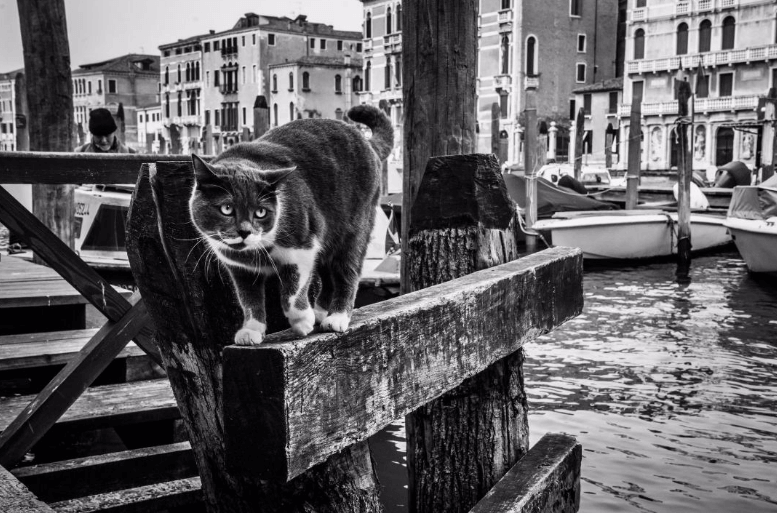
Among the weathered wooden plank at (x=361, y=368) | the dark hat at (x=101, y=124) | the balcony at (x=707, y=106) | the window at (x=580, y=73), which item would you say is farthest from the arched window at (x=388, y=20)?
the weathered wooden plank at (x=361, y=368)

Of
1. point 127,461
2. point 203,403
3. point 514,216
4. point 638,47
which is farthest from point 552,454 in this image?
point 638,47

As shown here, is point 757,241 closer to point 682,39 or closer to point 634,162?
point 634,162


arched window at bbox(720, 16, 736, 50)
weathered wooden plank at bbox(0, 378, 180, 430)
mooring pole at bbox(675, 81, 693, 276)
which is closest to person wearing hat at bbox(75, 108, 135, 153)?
weathered wooden plank at bbox(0, 378, 180, 430)

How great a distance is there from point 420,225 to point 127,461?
6.78ft

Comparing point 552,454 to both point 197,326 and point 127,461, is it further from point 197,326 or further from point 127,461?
point 127,461

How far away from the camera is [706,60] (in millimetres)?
45750

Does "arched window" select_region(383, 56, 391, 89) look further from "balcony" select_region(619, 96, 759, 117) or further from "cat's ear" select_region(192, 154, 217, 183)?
"cat's ear" select_region(192, 154, 217, 183)

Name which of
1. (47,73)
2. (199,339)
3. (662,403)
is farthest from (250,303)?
(662,403)

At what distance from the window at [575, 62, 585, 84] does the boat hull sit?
136 ft

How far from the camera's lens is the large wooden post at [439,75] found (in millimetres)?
3986

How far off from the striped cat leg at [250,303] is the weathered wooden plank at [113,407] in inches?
83.8

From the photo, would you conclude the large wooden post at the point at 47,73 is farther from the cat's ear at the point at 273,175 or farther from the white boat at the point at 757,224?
the white boat at the point at 757,224

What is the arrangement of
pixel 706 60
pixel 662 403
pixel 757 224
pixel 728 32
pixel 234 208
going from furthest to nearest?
pixel 706 60 → pixel 728 32 → pixel 757 224 → pixel 662 403 → pixel 234 208

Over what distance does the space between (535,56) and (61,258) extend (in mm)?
50785
